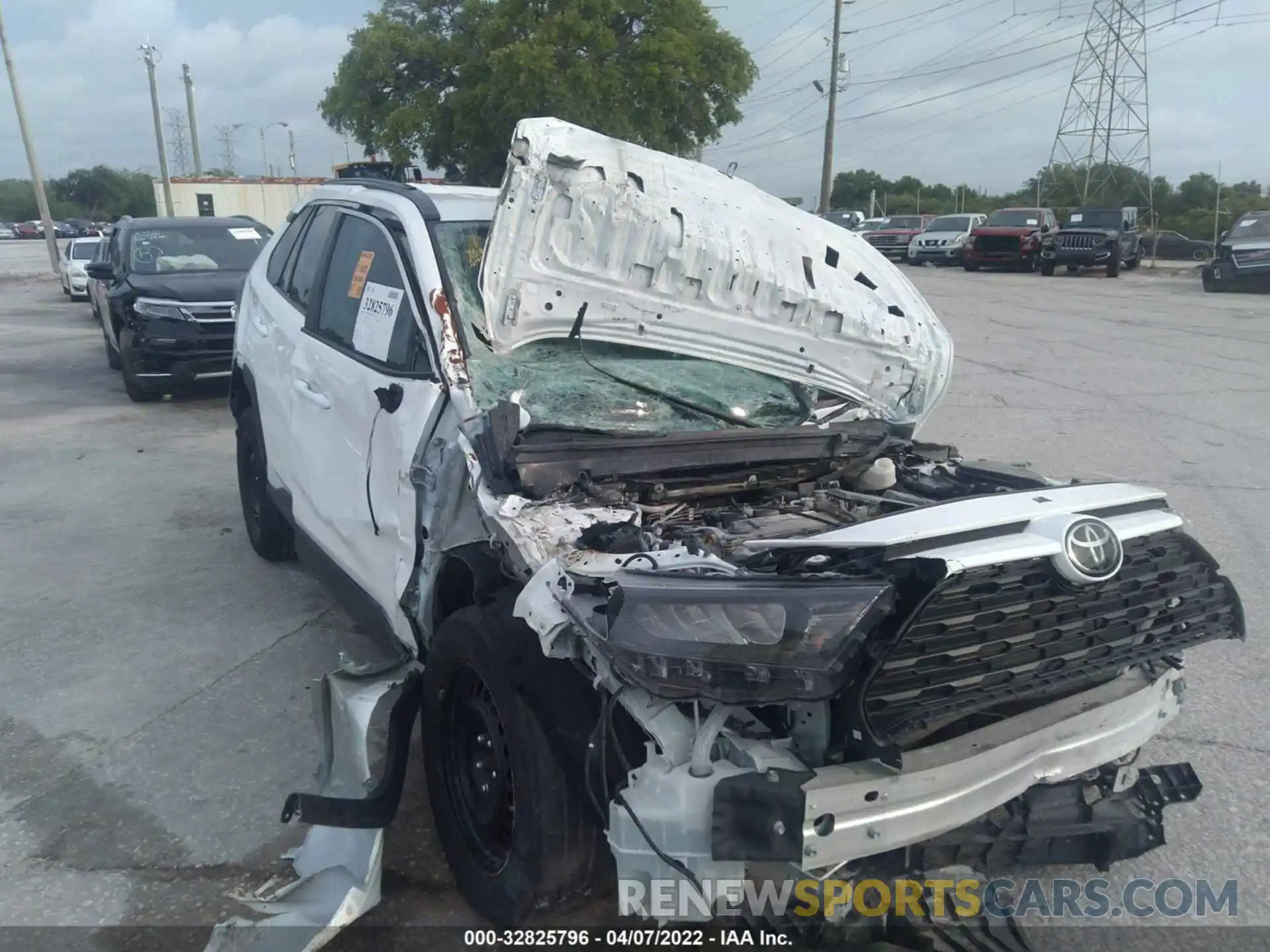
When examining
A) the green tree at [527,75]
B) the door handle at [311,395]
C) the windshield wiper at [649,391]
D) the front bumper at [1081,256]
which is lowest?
the front bumper at [1081,256]

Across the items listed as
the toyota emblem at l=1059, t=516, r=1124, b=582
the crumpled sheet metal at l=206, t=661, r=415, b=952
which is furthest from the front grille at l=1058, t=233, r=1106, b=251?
the crumpled sheet metal at l=206, t=661, r=415, b=952

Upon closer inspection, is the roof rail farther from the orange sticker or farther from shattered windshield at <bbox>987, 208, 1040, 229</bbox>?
shattered windshield at <bbox>987, 208, 1040, 229</bbox>

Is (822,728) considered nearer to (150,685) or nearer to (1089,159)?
(150,685)

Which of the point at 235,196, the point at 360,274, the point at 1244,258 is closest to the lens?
the point at 360,274

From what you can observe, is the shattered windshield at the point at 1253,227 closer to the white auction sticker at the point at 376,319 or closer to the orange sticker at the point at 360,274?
the orange sticker at the point at 360,274

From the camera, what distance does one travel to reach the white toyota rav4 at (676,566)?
2.22m

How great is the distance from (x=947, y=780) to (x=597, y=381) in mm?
1823

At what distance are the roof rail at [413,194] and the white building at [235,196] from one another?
4071 cm

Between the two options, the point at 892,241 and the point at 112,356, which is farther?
the point at 892,241

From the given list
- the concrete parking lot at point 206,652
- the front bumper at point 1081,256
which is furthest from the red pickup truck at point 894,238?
the concrete parking lot at point 206,652

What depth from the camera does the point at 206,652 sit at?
4.71 m

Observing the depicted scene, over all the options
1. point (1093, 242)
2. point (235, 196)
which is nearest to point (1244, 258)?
point (1093, 242)

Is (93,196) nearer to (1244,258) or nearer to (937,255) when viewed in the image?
(937,255)

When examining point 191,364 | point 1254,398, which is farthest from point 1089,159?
point 191,364
